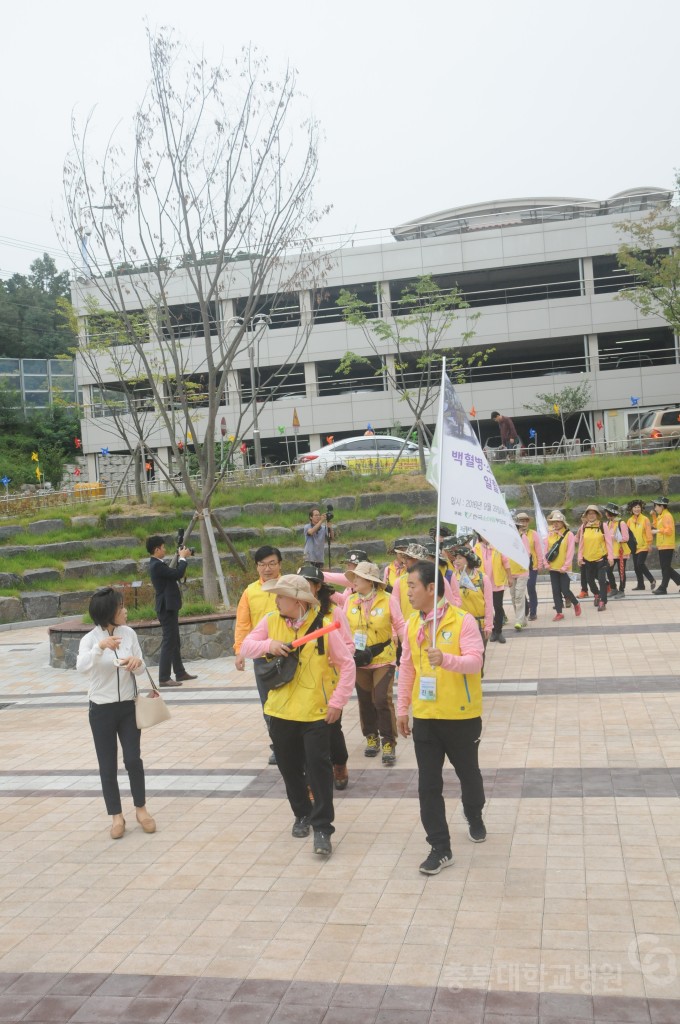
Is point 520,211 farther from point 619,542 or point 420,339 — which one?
point 619,542

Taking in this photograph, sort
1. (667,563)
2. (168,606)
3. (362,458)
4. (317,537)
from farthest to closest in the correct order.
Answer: (362,458) < (317,537) < (667,563) < (168,606)

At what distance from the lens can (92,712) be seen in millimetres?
6680

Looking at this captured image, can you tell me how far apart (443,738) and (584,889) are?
1.09 meters

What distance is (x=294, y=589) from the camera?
19.7ft

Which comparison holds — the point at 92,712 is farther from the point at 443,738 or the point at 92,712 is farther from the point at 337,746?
the point at 443,738

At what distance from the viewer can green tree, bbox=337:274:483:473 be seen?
30594 millimetres

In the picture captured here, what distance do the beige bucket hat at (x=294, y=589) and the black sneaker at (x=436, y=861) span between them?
5.28 ft

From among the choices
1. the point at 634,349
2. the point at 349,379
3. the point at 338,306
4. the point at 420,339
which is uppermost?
the point at 338,306

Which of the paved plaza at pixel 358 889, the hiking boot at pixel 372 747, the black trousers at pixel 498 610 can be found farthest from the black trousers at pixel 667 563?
the hiking boot at pixel 372 747

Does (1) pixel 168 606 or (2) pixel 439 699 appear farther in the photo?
(1) pixel 168 606

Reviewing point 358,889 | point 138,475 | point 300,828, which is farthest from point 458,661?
point 138,475

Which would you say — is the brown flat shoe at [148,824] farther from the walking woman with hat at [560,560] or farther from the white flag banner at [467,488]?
the walking woman with hat at [560,560]

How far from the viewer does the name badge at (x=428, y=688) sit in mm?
5633

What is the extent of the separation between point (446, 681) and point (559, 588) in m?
10.0
